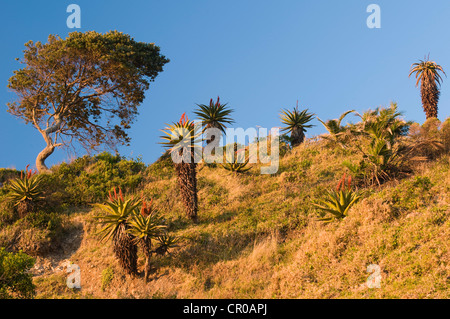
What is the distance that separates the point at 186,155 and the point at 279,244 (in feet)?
18.8

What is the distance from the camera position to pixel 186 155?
1730cm

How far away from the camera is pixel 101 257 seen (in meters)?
16.4

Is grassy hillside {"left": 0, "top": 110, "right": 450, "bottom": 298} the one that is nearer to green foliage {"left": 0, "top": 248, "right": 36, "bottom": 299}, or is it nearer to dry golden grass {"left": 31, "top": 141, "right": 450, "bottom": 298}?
dry golden grass {"left": 31, "top": 141, "right": 450, "bottom": 298}

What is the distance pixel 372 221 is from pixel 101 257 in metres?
11.1

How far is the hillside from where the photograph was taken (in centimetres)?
1102

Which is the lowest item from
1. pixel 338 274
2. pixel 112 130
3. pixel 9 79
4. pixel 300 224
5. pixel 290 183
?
pixel 338 274

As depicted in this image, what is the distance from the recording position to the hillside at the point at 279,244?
11.0m

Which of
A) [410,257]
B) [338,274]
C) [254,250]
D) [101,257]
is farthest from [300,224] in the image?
[101,257]

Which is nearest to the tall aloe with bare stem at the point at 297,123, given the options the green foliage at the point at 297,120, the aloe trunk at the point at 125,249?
the green foliage at the point at 297,120

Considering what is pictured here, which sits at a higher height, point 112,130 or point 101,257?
point 112,130

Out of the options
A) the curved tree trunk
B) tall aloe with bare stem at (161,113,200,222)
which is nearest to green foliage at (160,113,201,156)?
tall aloe with bare stem at (161,113,200,222)

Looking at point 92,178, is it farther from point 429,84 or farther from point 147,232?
point 429,84

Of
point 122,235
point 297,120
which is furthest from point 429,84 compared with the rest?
point 122,235
